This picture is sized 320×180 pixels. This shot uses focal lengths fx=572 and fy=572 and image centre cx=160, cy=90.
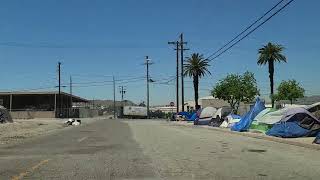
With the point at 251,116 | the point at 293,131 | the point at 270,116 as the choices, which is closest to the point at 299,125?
the point at 293,131

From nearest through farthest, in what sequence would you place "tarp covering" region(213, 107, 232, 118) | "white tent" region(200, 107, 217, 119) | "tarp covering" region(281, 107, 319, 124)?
1. "tarp covering" region(281, 107, 319, 124)
2. "tarp covering" region(213, 107, 232, 118)
3. "white tent" region(200, 107, 217, 119)

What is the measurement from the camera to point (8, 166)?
1566 centimetres

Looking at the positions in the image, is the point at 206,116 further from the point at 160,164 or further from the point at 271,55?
the point at 160,164

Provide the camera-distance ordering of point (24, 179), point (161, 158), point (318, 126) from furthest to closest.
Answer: point (318, 126) < point (161, 158) < point (24, 179)

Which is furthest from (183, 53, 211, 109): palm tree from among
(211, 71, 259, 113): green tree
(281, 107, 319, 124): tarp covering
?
(281, 107, 319, 124): tarp covering

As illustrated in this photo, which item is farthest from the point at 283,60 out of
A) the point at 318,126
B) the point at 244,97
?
the point at 318,126

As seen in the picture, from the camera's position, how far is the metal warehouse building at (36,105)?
389ft

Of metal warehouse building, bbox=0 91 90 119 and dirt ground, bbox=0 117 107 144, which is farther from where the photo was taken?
metal warehouse building, bbox=0 91 90 119

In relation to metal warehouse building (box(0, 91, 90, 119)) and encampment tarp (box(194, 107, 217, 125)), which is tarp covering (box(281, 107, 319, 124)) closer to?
encampment tarp (box(194, 107, 217, 125))

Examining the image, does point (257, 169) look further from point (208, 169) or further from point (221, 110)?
point (221, 110)

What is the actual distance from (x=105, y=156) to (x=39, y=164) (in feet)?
9.93

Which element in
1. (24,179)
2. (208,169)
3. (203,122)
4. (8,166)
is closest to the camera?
(24,179)

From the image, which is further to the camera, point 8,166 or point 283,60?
point 283,60

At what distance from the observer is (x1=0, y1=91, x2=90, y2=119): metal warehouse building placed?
118625mm
